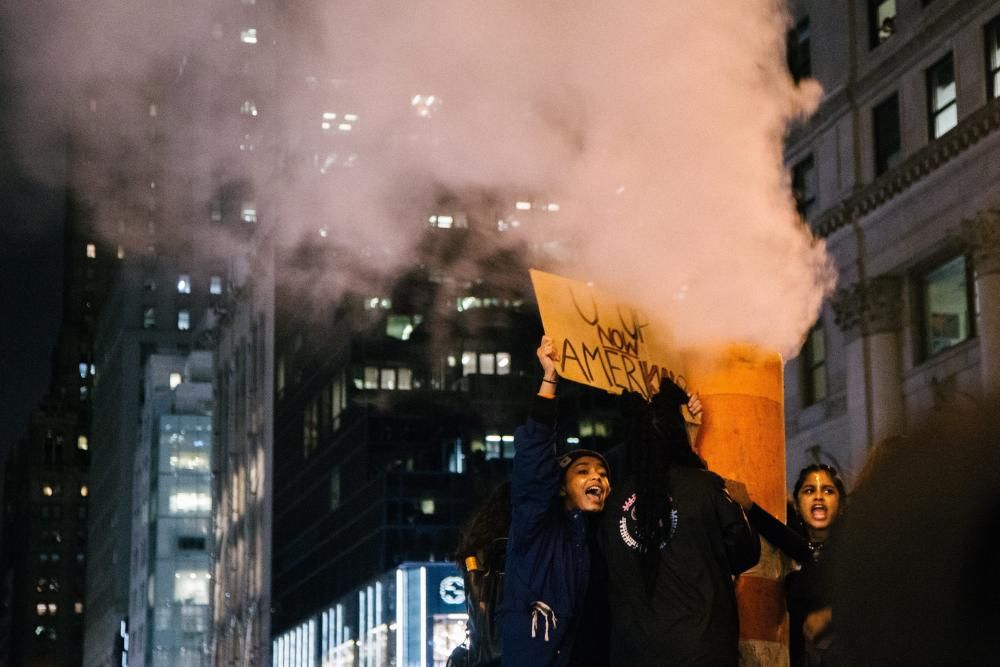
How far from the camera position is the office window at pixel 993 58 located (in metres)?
27.4

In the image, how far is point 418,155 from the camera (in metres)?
79.0

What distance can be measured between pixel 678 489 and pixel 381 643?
7938 centimetres

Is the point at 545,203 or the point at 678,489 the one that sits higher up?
the point at 545,203

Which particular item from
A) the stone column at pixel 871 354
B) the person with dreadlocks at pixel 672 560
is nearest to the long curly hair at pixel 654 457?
the person with dreadlocks at pixel 672 560

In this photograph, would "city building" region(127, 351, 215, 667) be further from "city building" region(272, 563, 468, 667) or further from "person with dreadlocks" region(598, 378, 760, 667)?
"person with dreadlocks" region(598, 378, 760, 667)

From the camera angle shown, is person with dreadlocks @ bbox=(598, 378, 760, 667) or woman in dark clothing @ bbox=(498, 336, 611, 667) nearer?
person with dreadlocks @ bbox=(598, 378, 760, 667)

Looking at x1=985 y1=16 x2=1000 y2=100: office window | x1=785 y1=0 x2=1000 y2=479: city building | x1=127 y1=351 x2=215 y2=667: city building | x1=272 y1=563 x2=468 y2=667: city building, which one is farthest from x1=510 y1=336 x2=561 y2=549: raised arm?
x1=127 y1=351 x2=215 y2=667: city building

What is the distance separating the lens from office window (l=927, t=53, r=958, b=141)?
28891mm

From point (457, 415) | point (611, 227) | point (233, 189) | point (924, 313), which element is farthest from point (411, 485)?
point (233, 189)

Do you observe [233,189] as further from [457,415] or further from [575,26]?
[575,26]

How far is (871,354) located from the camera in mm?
31344

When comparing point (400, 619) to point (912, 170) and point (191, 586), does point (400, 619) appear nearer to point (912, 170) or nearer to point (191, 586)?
point (912, 170)

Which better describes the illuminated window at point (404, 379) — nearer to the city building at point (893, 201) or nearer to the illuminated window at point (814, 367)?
the city building at point (893, 201)

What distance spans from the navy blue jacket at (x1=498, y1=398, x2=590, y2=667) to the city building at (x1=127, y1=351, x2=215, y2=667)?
132749 mm
